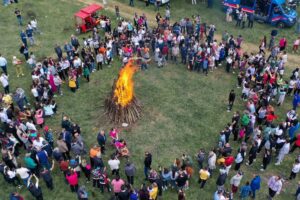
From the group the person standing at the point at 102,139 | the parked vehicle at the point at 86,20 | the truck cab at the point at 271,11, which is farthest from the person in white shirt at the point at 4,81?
the truck cab at the point at 271,11

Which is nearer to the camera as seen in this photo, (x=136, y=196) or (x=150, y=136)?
(x=136, y=196)

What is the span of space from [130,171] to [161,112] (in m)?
5.67

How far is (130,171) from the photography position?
1639 centimetres

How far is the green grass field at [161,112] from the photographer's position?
17625 mm

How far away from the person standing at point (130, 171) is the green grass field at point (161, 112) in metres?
0.46

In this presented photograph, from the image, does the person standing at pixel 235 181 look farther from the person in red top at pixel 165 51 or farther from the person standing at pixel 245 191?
the person in red top at pixel 165 51

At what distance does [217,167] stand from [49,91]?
1036cm

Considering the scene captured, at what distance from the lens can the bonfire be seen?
19.8 m

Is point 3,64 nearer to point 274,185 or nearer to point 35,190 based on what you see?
point 35,190

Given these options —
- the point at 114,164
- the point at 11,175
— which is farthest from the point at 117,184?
the point at 11,175

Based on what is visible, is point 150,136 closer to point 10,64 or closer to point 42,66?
point 42,66

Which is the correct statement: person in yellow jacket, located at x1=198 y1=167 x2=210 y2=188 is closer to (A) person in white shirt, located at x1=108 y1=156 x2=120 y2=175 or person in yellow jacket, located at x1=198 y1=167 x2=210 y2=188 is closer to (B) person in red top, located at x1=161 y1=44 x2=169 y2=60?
(A) person in white shirt, located at x1=108 y1=156 x2=120 y2=175

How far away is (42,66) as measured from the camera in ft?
73.0

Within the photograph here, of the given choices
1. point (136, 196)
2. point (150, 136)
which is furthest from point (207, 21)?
point (136, 196)
